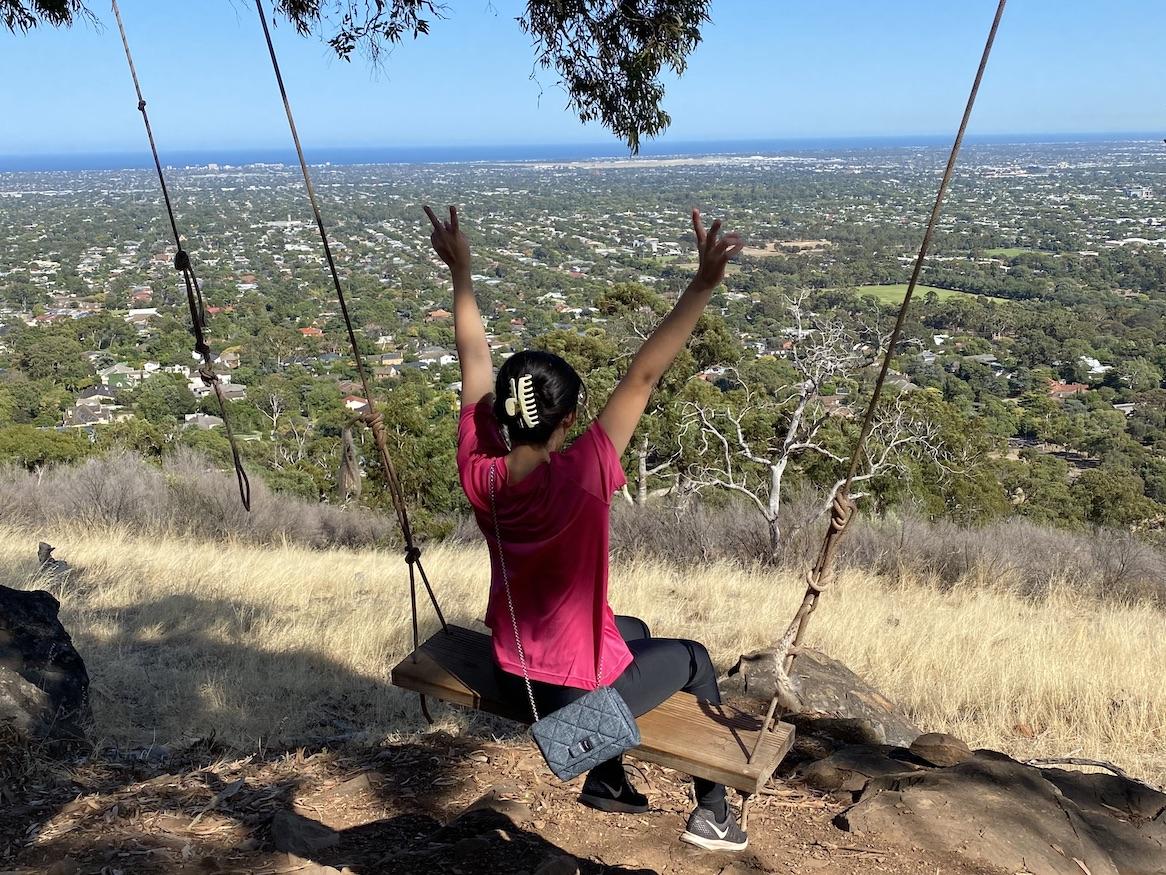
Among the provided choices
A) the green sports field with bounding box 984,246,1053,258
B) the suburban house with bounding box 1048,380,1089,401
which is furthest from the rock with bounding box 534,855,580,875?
the green sports field with bounding box 984,246,1053,258

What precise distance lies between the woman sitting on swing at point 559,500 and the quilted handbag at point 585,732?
0.06 metres

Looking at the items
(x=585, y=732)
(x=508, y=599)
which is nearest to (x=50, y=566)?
(x=508, y=599)

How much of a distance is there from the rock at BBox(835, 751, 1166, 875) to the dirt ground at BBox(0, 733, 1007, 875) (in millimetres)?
87

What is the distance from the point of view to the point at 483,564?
8750mm

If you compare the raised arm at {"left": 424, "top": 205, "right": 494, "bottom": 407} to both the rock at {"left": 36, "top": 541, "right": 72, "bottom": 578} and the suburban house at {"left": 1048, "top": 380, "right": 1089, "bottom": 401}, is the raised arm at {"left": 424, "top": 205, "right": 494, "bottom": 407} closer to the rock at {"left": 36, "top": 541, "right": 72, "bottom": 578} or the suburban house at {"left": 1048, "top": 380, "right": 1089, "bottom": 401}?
the rock at {"left": 36, "top": 541, "right": 72, "bottom": 578}

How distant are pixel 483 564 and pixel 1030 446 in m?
17.4

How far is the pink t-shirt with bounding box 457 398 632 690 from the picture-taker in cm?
199

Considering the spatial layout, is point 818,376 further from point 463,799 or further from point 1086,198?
point 1086,198

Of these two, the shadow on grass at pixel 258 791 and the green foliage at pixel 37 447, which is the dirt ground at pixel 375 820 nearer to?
the shadow on grass at pixel 258 791

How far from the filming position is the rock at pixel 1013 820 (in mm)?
2834

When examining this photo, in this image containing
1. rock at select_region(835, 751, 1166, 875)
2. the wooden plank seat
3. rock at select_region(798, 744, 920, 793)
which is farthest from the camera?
rock at select_region(798, 744, 920, 793)

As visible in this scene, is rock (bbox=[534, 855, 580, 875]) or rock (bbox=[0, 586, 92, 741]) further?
rock (bbox=[0, 586, 92, 741])

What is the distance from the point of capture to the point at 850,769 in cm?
346

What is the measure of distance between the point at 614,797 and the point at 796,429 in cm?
1019
